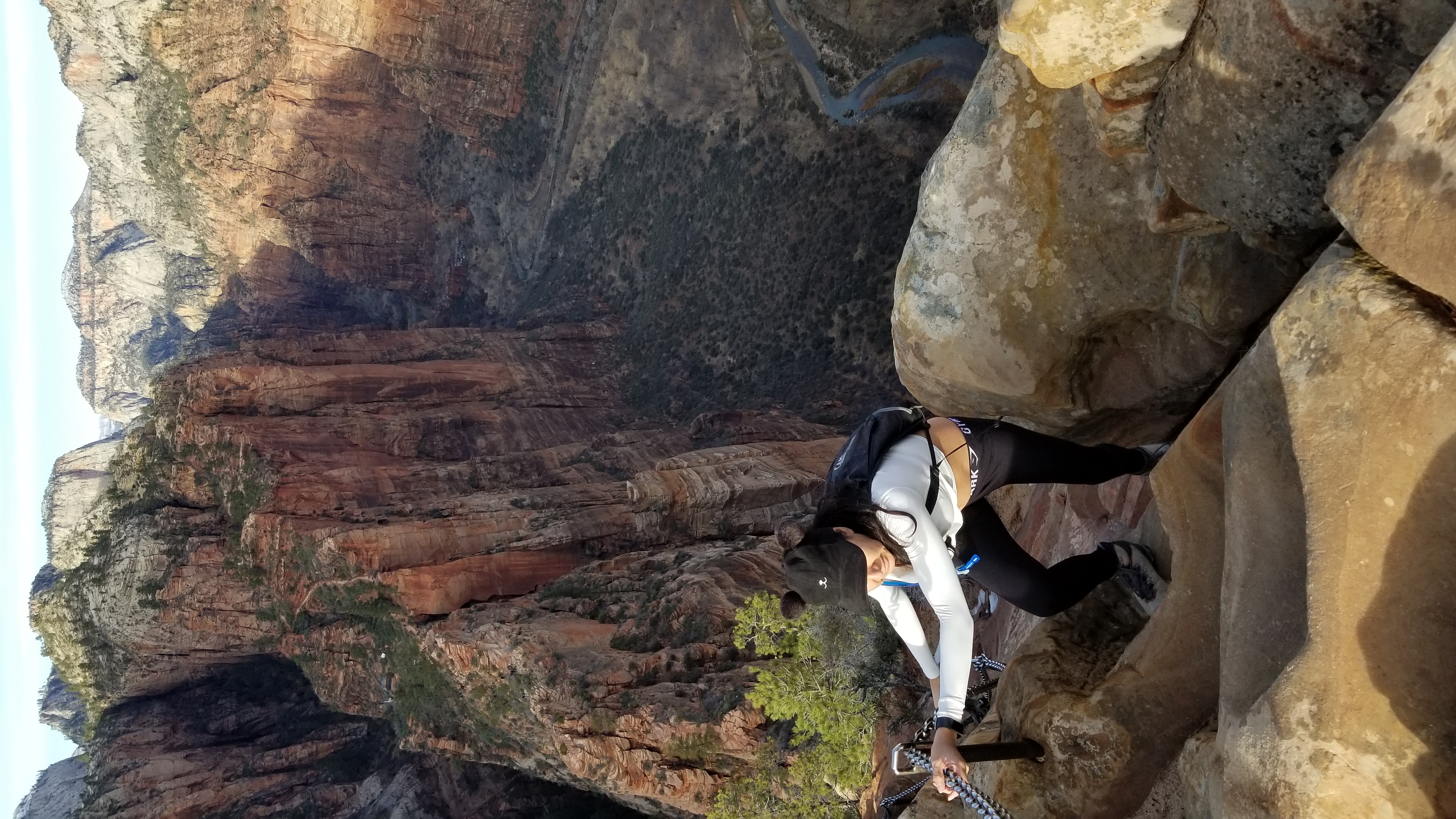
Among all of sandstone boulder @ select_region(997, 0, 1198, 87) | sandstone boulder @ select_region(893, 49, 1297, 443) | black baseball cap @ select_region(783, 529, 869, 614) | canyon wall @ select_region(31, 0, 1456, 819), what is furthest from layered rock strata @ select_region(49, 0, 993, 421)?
black baseball cap @ select_region(783, 529, 869, 614)

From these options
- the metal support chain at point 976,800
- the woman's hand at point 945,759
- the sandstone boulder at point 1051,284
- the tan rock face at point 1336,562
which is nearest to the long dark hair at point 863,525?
the woman's hand at point 945,759

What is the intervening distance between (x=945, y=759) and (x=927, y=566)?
136cm

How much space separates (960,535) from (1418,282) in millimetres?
3661

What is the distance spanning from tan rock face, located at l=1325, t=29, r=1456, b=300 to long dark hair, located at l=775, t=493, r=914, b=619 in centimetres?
289

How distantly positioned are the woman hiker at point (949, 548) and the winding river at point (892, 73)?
59.7 feet

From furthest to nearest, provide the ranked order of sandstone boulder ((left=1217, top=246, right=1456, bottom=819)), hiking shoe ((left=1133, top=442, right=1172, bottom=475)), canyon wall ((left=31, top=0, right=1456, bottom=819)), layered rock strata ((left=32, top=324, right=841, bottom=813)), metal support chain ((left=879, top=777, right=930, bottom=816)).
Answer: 1. layered rock strata ((left=32, top=324, right=841, bottom=813))
2. metal support chain ((left=879, top=777, right=930, bottom=816))
3. hiking shoe ((left=1133, top=442, right=1172, bottom=475))
4. canyon wall ((left=31, top=0, right=1456, bottom=819))
5. sandstone boulder ((left=1217, top=246, right=1456, bottom=819))

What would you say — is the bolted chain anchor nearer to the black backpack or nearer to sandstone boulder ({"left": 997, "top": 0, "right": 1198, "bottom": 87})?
the black backpack

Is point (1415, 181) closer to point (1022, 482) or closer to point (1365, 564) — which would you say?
point (1365, 564)

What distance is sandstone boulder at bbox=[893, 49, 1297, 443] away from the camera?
25.1 ft

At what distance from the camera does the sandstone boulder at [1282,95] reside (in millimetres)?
4660

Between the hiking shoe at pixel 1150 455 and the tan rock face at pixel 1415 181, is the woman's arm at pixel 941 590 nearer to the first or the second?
the hiking shoe at pixel 1150 455

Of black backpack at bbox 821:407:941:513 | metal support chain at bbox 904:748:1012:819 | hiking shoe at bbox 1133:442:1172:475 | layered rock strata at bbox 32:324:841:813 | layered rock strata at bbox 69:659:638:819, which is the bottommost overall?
layered rock strata at bbox 69:659:638:819

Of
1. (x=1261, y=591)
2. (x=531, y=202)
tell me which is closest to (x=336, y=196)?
(x=531, y=202)

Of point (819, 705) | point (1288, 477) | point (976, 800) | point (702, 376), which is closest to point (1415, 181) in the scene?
point (1288, 477)
